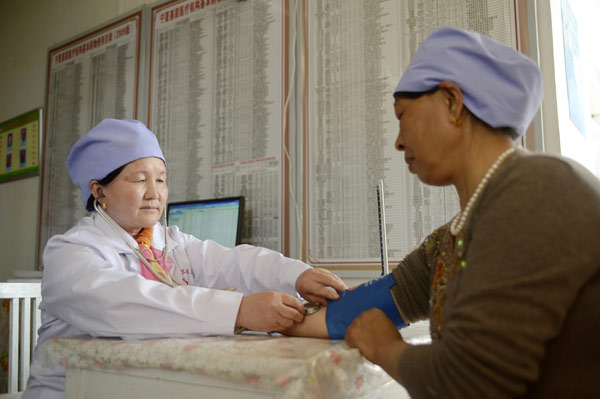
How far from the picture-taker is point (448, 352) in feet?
1.81

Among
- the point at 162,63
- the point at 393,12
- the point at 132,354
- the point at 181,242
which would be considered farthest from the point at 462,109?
the point at 162,63

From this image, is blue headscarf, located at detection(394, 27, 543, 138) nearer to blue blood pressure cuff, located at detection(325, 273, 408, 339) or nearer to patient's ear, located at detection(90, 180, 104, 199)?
blue blood pressure cuff, located at detection(325, 273, 408, 339)

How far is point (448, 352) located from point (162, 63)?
2.26 m

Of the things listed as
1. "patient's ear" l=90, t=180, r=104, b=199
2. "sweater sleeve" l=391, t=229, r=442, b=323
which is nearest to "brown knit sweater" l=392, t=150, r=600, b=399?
"sweater sleeve" l=391, t=229, r=442, b=323

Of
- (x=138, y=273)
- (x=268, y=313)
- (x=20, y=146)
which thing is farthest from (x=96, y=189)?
(x=20, y=146)

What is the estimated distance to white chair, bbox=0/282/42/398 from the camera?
151cm

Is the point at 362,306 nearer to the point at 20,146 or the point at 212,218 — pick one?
the point at 212,218

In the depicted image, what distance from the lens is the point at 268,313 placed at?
896 mm

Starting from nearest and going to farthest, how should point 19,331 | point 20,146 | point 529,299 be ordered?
point 529,299, point 19,331, point 20,146

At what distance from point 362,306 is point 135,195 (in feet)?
2.11

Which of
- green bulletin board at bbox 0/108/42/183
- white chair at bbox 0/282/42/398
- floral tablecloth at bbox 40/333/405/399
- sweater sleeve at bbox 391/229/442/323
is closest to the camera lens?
floral tablecloth at bbox 40/333/405/399

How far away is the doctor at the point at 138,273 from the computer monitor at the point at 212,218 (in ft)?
1.67

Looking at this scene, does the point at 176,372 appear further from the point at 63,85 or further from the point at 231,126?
the point at 63,85

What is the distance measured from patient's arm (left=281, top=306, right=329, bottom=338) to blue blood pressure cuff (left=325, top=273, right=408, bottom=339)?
1cm
